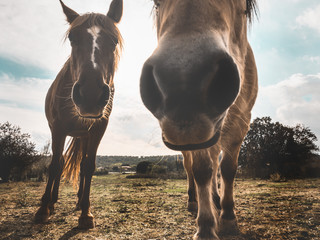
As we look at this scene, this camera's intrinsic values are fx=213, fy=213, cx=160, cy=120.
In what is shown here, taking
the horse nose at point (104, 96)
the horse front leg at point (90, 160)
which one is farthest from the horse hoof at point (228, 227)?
the horse nose at point (104, 96)

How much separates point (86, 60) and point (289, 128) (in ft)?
55.9

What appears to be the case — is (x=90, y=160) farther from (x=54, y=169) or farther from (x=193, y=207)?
(x=193, y=207)

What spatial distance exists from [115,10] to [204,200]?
3435 millimetres

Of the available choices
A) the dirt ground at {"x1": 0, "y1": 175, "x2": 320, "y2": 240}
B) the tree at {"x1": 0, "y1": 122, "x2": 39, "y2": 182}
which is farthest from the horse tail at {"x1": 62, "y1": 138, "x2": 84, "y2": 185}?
the tree at {"x1": 0, "y1": 122, "x2": 39, "y2": 182}

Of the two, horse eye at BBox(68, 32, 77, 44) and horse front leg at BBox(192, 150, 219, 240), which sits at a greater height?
horse eye at BBox(68, 32, 77, 44)

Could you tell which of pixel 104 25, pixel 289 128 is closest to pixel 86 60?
pixel 104 25

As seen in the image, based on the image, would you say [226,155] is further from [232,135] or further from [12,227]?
[12,227]

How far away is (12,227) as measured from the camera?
8.57 feet

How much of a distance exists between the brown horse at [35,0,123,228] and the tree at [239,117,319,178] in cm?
1256

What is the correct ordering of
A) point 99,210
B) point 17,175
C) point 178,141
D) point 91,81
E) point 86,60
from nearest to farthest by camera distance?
1. point 178,141
2. point 91,81
3. point 86,60
4. point 99,210
5. point 17,175

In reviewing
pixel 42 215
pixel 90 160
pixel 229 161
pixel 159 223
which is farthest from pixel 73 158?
pixel 229 161

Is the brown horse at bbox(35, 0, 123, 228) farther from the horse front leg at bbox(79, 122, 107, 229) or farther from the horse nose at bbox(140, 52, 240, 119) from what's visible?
the horse nose at bbox(140, 52, 240, 119)

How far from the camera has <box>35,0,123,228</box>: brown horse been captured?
2.53 m

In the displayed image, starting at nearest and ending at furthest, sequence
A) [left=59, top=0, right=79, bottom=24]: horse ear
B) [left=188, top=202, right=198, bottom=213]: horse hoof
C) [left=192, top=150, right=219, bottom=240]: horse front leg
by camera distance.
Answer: [left=192, top=150, right=219, bottom=240]: horse front leg → [left=188, top=202, right=198, bottom=213]: horse hoof → [left=59, top=0, right=79, bottom=24]: horse ear
